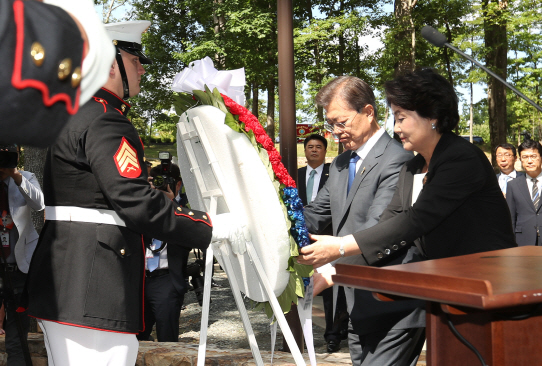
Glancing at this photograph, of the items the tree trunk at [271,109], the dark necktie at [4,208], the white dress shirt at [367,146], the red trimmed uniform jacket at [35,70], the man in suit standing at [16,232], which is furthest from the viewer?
the tree trunk at [271,109]

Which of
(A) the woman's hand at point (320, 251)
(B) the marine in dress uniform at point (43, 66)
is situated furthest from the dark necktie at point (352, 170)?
(B) the marine in dress uniform at point (43, 66)

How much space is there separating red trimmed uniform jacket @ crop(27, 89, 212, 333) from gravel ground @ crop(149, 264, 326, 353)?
286cm

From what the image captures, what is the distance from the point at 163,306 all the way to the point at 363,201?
2.56m

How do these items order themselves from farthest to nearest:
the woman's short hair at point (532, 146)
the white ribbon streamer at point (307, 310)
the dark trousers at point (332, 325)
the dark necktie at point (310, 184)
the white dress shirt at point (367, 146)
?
the dark necktie at point (310, 184), the woman's short hair at point (532, 146), the dark trousers at point (332, 325), the white dress shirt at point (367, 146), the white ribbon streamer at point (307, 310)

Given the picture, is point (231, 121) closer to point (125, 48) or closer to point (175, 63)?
point (125, 48)

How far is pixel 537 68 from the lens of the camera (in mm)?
24453

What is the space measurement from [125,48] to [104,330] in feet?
4.29

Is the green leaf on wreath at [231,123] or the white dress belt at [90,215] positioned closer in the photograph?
the white dress belt at [90,215]

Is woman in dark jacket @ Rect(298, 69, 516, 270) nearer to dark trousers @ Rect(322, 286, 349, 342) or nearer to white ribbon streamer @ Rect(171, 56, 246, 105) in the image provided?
white ribbon streamer @ Rect(171, 56, 246, 105)

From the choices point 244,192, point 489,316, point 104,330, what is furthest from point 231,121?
point 489,316

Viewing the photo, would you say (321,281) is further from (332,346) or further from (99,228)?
(332,346)

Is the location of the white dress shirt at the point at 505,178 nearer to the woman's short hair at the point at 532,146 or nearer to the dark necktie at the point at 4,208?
the woman's short hair at the point at 532,146

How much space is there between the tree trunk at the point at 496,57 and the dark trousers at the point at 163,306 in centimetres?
1135

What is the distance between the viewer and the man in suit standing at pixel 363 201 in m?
2.58
